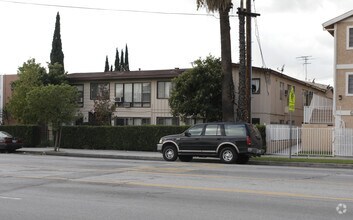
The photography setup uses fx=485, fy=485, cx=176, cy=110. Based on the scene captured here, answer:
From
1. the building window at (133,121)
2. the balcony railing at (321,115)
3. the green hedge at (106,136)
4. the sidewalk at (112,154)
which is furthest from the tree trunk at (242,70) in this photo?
the building window at (133,121)

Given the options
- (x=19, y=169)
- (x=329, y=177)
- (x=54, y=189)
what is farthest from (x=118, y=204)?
(x=19, y=169)

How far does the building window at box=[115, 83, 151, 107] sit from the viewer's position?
36281 millimetres

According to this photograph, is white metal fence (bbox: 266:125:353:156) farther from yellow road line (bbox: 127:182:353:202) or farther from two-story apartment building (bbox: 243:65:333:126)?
yellow road line (bbox: 127:182:353:202)

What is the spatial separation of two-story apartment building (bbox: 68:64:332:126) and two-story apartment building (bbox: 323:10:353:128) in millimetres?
6443

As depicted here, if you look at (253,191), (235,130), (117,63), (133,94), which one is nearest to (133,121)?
(133,94)

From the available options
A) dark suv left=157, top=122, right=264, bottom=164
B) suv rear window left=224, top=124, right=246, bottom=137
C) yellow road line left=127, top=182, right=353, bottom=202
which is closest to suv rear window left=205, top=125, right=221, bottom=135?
dark suv left=157, top=122, right=264, bottom=164

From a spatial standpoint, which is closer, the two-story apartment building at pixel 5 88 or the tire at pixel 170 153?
the tire at pixel 170 153

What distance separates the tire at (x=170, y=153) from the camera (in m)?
22.4

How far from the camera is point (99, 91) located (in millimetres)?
37656

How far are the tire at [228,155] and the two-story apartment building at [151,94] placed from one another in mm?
12357

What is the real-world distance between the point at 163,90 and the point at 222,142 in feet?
50.2

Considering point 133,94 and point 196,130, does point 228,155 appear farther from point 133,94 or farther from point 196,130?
point 133,94

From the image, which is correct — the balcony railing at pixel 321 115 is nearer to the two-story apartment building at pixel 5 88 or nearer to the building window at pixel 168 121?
the building window at pixel 168 121

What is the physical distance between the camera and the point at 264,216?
324 inches
